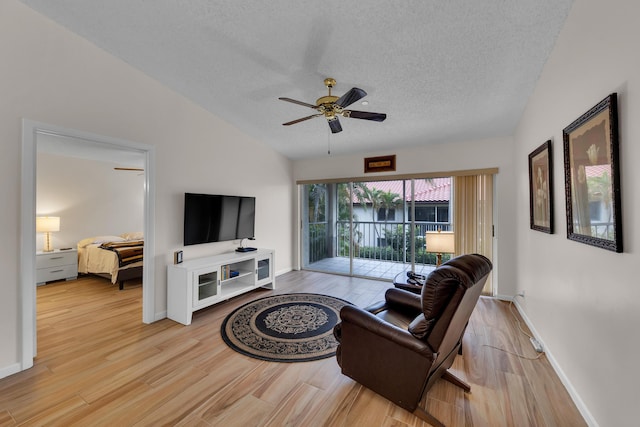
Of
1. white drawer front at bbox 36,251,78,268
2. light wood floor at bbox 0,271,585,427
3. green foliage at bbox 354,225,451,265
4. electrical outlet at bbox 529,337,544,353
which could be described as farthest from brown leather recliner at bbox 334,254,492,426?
white drawer front at bbox 36,251,78,268

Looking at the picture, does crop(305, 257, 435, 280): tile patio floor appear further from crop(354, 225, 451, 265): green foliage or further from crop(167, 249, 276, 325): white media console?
crop(167, 249, 276, 325): white media console

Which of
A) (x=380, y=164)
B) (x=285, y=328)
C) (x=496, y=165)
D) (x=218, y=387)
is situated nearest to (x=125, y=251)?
(x=285, y=328)

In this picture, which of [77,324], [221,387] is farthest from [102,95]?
[221,387]

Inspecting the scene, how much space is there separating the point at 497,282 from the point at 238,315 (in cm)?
371

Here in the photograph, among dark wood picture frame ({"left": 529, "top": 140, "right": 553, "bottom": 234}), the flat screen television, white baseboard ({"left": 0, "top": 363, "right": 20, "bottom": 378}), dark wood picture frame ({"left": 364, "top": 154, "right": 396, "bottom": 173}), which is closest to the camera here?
white baseboard ({"left": 0, "top": 363, "right": 20, "bottom": 378})

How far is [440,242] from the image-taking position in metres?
3.07

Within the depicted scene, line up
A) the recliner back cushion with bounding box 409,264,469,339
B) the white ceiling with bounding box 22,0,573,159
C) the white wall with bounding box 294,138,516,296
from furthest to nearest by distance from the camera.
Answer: the white wall with bounding box 294,138,516,296 < the white ceiling with bounding box 22,0,573,159 < the recliner back cushion with bounding box 409,264,469,339

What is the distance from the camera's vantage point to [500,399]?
1803 mm

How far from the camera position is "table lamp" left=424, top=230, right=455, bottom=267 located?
304cm

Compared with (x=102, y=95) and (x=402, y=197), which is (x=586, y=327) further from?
(x=102, y=95)

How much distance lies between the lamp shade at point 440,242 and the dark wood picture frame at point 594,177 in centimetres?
118

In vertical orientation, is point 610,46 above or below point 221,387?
above

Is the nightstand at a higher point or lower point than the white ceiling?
lower

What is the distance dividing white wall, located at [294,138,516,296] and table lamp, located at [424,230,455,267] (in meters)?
1.33
